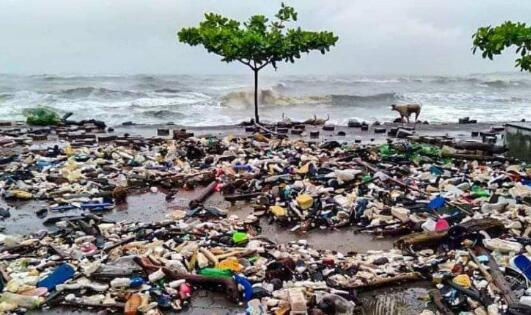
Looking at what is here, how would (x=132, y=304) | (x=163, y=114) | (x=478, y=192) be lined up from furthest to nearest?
(x=163, y=114) < (x=478, y=192) < (x=132, y=304)

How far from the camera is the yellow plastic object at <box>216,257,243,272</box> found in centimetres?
555

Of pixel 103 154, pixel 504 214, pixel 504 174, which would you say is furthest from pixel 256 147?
pixel 504 214

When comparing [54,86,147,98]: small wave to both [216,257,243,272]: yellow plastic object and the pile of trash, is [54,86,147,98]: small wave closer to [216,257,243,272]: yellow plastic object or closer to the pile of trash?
the pile of trash

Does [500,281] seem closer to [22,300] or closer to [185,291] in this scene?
[185,291]

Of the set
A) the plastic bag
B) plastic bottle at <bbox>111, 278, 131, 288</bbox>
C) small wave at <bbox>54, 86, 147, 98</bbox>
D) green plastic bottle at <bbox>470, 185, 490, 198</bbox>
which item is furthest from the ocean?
plastic bottle at <bbox>111, 278, 131, 288</bbox>

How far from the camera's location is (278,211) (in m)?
7.82

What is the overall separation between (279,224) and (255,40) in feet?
38.5

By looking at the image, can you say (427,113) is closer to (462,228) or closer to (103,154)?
(103,154)

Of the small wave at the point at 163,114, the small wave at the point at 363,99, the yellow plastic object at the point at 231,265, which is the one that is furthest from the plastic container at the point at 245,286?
the small wave at the point at 363,99

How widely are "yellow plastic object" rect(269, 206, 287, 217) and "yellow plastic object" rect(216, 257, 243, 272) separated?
6.93ft

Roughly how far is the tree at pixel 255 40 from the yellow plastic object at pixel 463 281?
14.2 metres

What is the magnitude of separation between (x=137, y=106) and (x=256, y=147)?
22.3 meters

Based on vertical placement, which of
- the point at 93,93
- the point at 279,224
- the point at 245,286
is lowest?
the point at 279,224

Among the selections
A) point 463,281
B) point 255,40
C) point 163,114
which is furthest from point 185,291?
point 163,114
